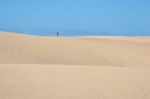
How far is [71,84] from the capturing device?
6.34 metres

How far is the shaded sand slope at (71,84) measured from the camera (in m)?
5.48

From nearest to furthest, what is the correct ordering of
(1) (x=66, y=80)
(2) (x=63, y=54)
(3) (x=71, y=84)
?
1. (3) (x=71, y=84)
2. (1) (x=66, y=80)
3. (2) (x=63, y=54)

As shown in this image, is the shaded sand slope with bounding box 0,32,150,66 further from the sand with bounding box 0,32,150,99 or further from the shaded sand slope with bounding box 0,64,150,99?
the shaded sand slope with bounding box 0,64,150,99

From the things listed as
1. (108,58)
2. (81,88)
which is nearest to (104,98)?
(81,88)

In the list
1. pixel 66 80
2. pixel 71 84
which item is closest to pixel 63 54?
pixel 66 80

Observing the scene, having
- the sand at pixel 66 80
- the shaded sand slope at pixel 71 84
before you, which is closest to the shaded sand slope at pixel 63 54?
the sand at pixel 66 80

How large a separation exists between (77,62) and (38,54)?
1907 millimetres

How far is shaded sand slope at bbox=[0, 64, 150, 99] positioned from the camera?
18.0 feet

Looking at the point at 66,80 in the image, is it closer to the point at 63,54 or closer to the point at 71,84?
the point at 71,84

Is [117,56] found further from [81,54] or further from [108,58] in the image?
[81,54]

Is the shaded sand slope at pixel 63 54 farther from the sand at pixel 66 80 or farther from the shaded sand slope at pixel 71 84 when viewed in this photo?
the shaded sand slope at pixel 71 84

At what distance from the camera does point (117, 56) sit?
1327cm

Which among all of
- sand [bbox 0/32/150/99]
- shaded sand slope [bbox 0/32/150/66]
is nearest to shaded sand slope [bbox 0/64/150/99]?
sand [bbox 0/32/150/99]

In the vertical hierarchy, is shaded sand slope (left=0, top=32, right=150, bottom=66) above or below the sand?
below
